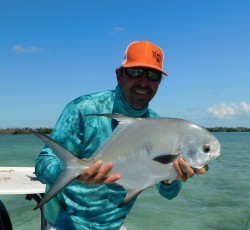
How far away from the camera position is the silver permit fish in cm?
215

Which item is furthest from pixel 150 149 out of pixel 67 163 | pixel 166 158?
pixel 67 163

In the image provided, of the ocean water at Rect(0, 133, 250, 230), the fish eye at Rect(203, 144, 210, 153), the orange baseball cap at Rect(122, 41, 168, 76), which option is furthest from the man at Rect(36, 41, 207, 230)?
the ocean water at Rect(0, 133, 250, 230)

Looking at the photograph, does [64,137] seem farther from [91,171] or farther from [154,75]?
[154,75]

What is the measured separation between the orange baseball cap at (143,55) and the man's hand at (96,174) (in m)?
0.71

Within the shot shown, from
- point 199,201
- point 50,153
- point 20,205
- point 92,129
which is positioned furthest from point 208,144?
point 199,201

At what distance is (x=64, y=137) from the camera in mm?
2303

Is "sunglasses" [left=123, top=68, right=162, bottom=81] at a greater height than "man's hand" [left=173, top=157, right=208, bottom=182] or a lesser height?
greater

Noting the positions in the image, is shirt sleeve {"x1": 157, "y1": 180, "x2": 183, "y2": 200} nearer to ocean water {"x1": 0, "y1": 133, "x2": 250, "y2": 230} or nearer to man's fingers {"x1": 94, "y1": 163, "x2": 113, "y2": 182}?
man's fingers {"x1": 94, "y1": 163, "x2": 113, "y2": 182}

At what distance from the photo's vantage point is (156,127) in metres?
2.22

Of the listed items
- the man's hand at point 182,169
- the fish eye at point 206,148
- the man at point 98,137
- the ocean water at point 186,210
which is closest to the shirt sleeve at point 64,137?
the man at point 98,137

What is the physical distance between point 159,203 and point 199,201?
47.6 inches

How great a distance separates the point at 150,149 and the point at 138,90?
0.47 metres

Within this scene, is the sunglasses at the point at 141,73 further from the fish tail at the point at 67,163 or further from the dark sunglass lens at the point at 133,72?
the fish tail at the point at 67,163

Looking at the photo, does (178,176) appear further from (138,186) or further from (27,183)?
(27,183)
